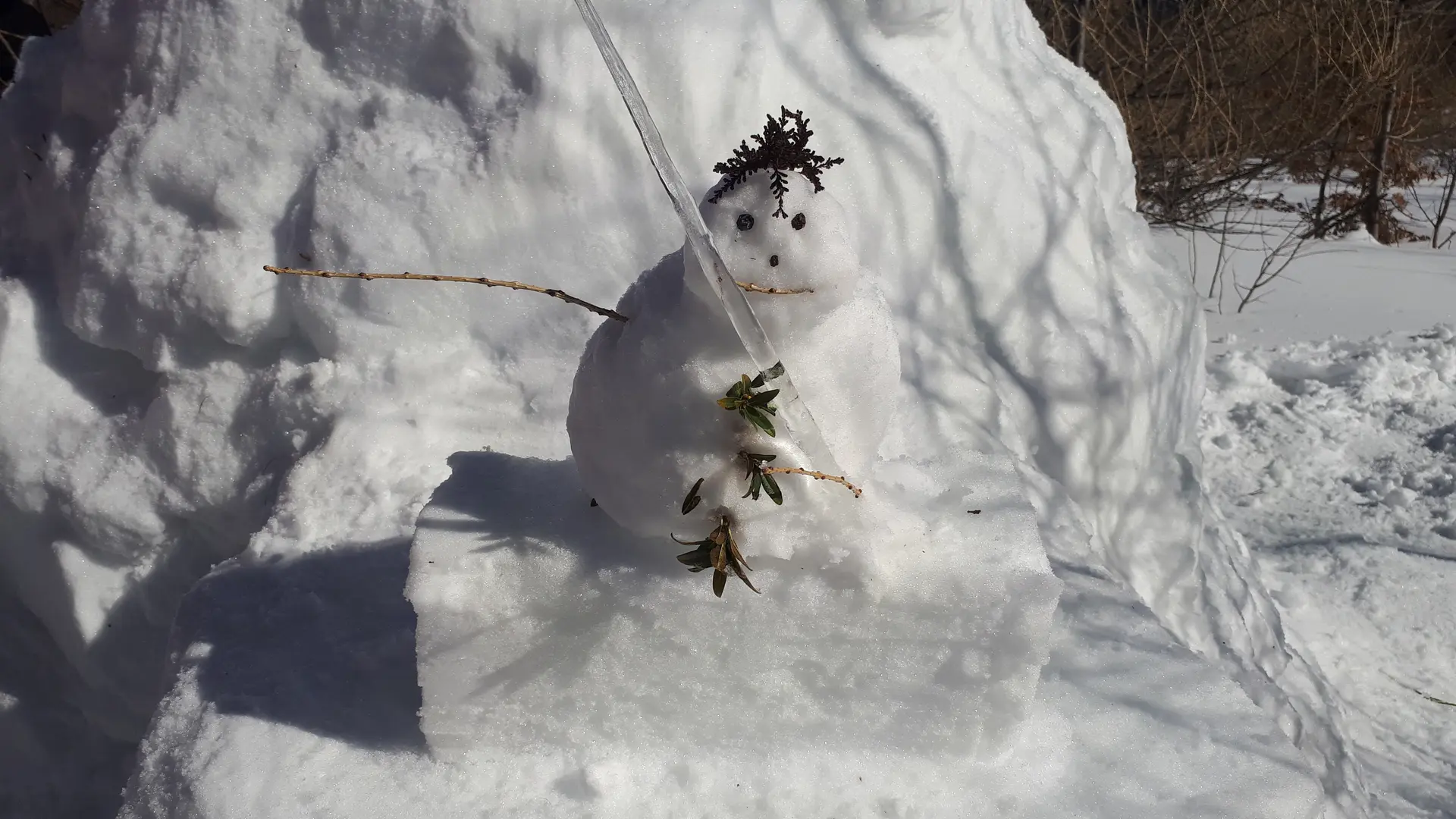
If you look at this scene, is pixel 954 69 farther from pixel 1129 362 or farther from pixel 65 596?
pixel 65 596

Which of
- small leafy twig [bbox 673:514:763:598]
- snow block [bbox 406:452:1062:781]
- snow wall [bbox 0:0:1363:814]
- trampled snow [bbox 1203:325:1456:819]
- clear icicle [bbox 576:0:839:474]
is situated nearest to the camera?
clear icicle [bbox 576:0:839:474]

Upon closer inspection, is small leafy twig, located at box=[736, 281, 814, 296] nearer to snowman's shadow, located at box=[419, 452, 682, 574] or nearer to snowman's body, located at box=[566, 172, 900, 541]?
snowman's body, located at box=[566, 172, 900, 541]

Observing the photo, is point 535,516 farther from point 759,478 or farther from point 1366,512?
point 1366,512

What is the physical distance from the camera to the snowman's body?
122cm

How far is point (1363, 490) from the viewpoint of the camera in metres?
4.07

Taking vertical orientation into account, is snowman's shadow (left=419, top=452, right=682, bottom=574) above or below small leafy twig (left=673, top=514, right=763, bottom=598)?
below

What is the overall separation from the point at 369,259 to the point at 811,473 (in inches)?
53.9

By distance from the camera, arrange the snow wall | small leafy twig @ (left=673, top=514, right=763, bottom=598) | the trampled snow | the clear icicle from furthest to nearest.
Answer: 1. the trampled snow
2. the snow wall
3. small leafy twig @ (left=673, top=514, right=763, bottom=598)
4. the clear icicle

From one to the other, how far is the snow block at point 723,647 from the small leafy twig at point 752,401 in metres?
0.21


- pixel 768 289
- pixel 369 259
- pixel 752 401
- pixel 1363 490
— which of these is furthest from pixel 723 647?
pixel 1363 490

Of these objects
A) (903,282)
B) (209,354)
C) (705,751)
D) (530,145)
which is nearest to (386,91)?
(530,145)

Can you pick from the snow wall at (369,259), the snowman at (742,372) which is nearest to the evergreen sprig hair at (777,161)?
the snowman at (742,372)

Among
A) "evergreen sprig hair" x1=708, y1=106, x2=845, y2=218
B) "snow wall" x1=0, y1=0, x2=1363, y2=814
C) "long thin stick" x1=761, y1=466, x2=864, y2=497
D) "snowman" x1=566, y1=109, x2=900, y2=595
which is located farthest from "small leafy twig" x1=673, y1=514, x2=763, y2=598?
"snow wall" x1=0, y1=0, x2=1363, y2=814

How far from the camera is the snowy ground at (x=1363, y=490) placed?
3107mm
